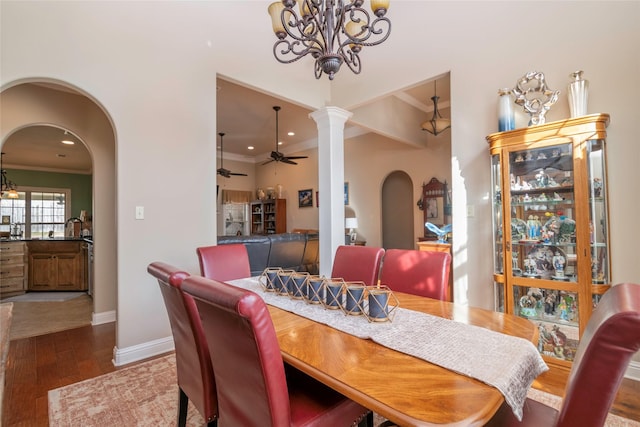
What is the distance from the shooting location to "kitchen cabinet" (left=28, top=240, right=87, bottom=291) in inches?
206

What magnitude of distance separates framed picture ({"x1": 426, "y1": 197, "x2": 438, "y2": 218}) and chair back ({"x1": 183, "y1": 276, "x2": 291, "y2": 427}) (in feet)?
16.7

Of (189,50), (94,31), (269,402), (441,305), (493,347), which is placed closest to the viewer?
(269,402)

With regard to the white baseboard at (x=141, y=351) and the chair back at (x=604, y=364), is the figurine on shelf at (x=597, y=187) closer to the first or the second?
the chair back at (x=604, y=364)

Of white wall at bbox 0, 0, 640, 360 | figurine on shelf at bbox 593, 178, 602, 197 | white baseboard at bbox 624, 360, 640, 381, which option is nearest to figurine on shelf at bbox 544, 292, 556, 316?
white wall at bbox 0, 0, 640, 360

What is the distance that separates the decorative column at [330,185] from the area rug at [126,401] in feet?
6.61

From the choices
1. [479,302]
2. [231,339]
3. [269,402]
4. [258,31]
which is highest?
[258,31]

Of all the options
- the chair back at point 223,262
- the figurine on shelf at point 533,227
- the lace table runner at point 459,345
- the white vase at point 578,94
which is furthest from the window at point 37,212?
the white vase at point 578,94

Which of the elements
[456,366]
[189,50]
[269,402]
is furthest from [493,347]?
[189,50]

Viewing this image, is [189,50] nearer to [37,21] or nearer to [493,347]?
[37,21]

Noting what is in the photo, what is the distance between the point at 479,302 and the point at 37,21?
13.9 feet

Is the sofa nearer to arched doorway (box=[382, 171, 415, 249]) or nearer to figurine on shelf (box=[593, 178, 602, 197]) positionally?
arched doorway (box=[382, 171, 415, 249])

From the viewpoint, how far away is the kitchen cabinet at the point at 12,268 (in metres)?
5.11

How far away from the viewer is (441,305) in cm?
154

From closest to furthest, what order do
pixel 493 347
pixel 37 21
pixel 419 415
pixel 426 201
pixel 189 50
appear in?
1. pixel 419 415
2. pixel 493 347
3. pixel 37 21
4. pixel 189 50
5. pixel 426 201
